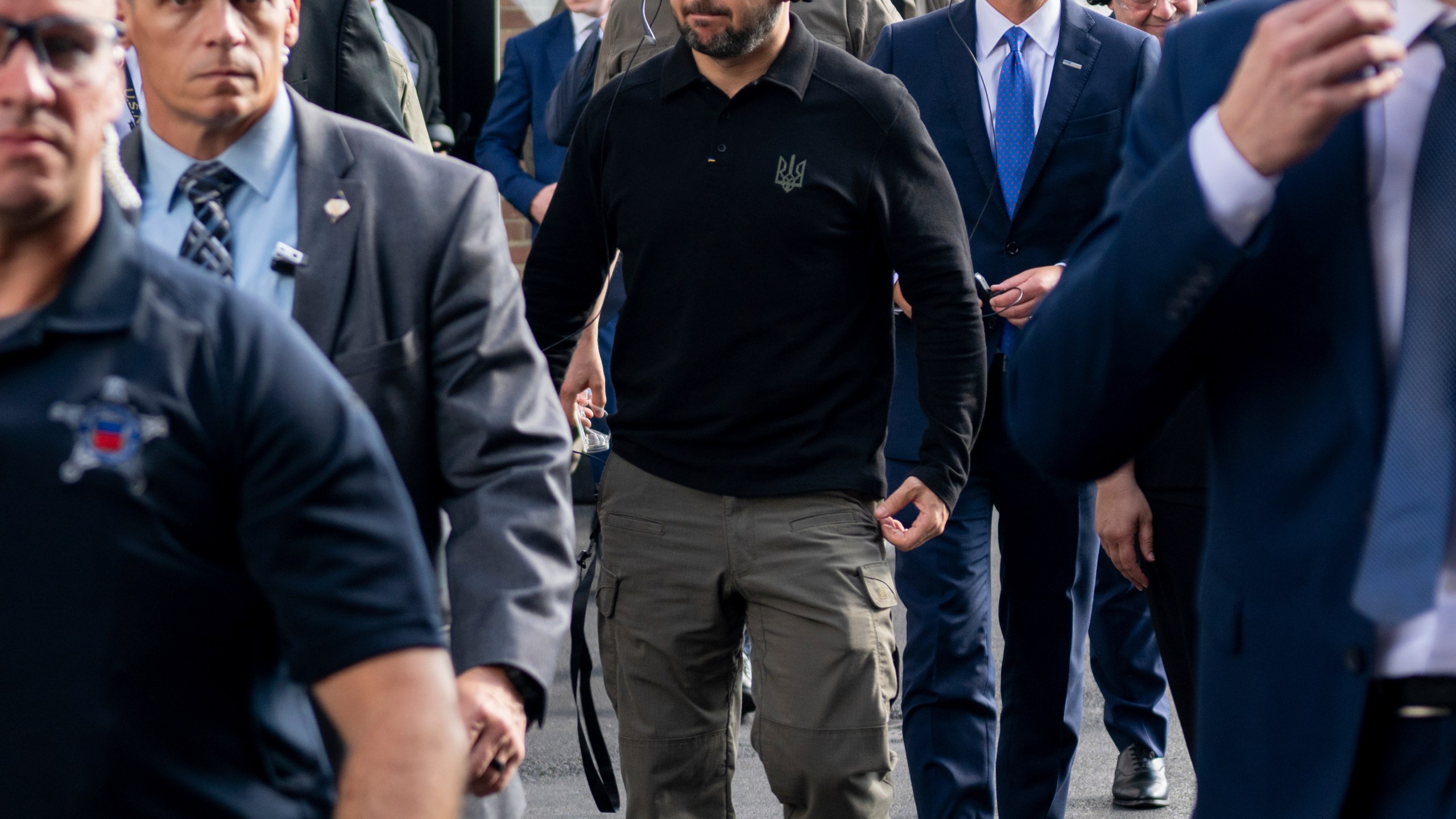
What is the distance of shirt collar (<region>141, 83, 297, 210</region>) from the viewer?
113 inches

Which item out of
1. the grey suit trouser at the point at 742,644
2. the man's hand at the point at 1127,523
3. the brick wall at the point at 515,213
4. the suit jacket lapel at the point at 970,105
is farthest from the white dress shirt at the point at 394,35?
the man's hand at the point at 1127,523

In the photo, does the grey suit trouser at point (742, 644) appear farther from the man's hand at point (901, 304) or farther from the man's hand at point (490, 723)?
the man's hand at point (490, 723)

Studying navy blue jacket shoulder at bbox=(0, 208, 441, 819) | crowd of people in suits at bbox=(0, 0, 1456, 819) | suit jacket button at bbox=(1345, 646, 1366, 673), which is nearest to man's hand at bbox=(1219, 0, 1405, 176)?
crowd of people in suits at bbox=(0, 0, 1456, 819)

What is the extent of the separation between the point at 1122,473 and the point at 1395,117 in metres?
2.04

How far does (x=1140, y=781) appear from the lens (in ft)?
18.2

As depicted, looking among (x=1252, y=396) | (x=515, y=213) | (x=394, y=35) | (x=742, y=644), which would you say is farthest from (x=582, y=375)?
(x=515, y=213)

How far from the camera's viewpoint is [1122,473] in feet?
12.6

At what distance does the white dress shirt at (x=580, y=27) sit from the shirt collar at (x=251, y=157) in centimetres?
524

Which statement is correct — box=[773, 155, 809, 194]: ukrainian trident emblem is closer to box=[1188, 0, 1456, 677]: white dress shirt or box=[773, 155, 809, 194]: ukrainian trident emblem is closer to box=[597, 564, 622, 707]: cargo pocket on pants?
box=[597, 564, 622, 707]: cargo pocket on pants

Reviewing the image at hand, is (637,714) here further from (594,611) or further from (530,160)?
(530,160)

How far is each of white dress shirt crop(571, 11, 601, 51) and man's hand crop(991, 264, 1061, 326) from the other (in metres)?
3.74

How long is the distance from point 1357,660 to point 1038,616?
3066 millimetres

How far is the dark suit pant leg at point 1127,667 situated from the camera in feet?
18.6

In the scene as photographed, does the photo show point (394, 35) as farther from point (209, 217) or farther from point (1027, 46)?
point (209, 217)
